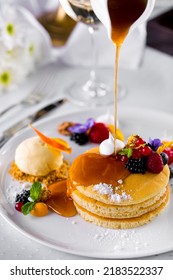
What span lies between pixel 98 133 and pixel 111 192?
1.62ft

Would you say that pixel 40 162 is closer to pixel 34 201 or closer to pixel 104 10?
pixel 34 201

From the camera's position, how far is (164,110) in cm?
266

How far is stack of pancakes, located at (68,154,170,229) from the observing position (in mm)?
1867

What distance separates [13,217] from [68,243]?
234 millimetres

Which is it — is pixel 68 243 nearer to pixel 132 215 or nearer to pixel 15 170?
pixel 132 215

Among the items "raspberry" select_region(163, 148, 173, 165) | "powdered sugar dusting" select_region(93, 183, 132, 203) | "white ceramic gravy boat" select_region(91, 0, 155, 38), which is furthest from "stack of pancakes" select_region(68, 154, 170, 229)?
"white ceramic gravy boat" select_region(91, 0, 155, 38)

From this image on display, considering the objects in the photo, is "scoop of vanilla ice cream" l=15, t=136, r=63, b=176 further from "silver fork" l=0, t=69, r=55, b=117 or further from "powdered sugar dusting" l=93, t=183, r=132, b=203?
"silver fork" l=0, t=69, r=55, b=117

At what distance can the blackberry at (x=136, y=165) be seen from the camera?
1.92m

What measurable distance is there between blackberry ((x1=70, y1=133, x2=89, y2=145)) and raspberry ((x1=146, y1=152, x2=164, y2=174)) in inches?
18.0

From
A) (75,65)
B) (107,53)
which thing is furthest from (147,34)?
(75,65)

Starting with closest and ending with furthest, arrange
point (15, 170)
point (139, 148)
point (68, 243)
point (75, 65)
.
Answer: point (68, 243), point (139, 148), point (15, 170), point (75, 65)

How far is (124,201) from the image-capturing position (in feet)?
6.08

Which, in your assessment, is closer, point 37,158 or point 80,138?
point 37,158

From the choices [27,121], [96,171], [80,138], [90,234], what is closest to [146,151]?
[96,171]
